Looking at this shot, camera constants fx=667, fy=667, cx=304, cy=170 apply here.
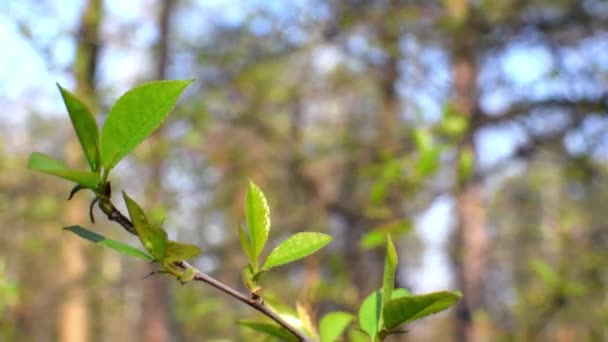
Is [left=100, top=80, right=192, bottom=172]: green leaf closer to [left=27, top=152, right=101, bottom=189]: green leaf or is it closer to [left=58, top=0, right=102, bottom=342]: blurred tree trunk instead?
[left=27, top=152, right=101, bottom=189]: green leaf

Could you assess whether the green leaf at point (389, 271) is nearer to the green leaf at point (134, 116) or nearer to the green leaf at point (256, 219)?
the green leaf at point (256, 219)

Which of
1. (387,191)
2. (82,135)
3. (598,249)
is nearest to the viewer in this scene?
(82,135)

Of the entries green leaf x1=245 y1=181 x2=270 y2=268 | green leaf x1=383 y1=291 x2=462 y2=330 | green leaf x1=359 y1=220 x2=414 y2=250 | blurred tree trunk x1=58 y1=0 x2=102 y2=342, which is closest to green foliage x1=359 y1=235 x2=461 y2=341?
green leaf x1=383 y1=291 x2=462 y2=330

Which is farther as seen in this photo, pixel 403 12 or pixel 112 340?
pixel 112 340

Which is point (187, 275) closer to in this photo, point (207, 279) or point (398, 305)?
point (207, 279)

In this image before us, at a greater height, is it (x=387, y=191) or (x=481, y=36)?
(x=481, y=36)

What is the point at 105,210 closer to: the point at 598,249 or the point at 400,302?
the point at 400,302

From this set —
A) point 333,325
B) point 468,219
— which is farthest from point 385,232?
point 468,219

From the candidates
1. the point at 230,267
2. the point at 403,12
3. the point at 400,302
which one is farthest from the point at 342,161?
the point at 400,302
